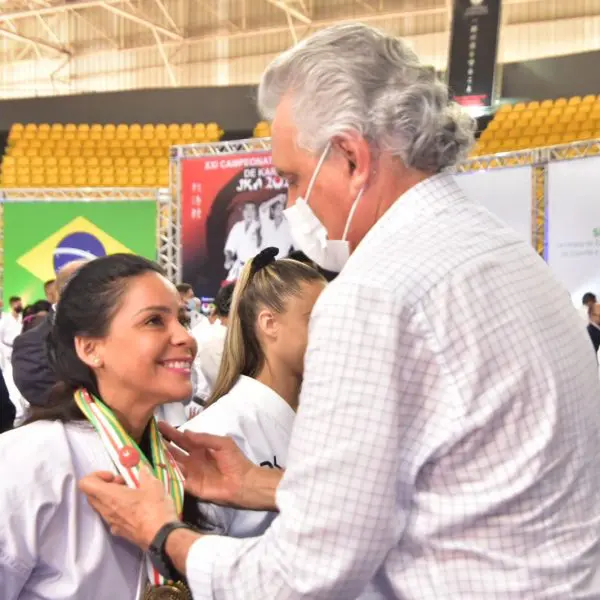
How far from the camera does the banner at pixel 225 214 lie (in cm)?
1023

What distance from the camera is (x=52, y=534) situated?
1.64 m

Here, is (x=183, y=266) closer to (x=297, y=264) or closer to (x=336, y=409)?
(x=297, y=264)

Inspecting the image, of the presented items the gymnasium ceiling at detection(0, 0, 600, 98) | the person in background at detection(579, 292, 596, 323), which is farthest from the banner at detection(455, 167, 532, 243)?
the gymnasium ceiling at detection(0, 0, 600, 98)

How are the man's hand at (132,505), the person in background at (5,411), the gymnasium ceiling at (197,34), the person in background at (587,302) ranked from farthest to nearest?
1. the gymnasium ceiling at (197,34)
2. the person in background at (587,302)
3. the person in background at (5,411)
4. the man's hand at (132,505)

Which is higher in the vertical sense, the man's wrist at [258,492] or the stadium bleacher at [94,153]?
the stadium bleacher at [94,153]

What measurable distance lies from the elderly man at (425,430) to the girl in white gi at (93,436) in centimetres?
40

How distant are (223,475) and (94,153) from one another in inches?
539

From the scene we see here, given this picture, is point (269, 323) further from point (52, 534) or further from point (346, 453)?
point (346, 453)

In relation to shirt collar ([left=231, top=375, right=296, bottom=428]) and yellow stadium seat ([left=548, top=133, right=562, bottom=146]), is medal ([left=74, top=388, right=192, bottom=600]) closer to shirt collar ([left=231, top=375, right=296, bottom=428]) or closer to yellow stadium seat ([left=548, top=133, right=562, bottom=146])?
shirt collar ([left=231, top=375, right=296, bottom=428])

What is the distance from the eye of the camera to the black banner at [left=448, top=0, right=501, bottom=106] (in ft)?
38.3

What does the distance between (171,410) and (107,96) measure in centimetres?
1215

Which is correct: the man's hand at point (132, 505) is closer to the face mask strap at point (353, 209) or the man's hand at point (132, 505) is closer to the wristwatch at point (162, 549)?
the wristwatch at point (162, 549)

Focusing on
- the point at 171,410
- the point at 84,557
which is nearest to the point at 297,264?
the point at 84,557

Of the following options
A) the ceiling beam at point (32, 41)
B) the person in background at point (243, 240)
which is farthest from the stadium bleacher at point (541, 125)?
the ceiling beam at point (32, 41)
